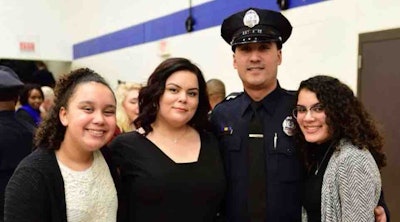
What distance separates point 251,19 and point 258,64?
0.24 metres

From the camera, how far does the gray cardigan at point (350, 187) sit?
5.12ft

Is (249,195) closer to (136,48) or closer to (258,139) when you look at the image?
(258,139)

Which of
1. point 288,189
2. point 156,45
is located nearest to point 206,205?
point 288,189

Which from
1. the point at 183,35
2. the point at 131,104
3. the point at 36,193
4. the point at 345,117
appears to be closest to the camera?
the point at 36,193

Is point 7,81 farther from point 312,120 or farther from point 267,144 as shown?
point 312,120

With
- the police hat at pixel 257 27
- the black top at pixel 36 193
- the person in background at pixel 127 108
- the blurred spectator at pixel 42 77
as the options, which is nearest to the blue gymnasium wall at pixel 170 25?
the blurred spectator at pixel 42 77

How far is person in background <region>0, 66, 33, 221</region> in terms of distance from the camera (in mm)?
2361

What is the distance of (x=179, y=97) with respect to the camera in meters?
1.77

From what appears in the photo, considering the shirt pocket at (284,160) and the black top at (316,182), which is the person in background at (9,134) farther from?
the black top at (316,182)

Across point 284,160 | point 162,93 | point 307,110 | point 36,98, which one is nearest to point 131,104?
point 162,93

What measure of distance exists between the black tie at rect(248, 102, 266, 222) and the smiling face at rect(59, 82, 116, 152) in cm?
65

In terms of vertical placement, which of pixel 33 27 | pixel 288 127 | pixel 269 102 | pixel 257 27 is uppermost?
pixel 33 27

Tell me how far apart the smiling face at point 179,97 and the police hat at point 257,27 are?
308 mm

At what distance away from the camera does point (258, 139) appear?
6.03ft
